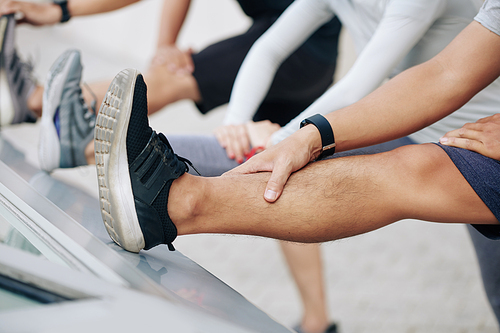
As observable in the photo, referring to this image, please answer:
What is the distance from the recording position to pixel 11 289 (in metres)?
0.42

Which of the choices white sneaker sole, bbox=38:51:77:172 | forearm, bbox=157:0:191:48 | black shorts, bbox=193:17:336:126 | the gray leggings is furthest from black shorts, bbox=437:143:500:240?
forearm, bbox=157:0:191:48

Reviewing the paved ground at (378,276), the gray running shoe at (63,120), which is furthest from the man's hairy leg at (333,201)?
the gray running shoe at (63,120)

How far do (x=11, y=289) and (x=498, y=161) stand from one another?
0.75 meters

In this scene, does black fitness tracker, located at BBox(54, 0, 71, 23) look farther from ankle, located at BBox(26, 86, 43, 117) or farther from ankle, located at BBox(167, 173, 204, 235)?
ankle, located at BBox(167, 173, 204, 235)

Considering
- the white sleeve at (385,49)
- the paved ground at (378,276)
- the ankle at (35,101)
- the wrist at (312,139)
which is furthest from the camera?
the paved ground at (378,276)

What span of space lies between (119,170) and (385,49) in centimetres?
62

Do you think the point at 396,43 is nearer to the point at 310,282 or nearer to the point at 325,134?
the point at 325,134

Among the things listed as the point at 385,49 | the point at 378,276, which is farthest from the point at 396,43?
the point at 378,276

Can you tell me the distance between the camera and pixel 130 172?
0.63m

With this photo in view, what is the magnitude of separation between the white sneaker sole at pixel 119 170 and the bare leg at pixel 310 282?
2.50 feet

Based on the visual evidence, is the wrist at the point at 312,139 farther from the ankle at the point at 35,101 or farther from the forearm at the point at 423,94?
the ankle at the point at 35,101

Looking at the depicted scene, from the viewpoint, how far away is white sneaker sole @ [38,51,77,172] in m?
1.03

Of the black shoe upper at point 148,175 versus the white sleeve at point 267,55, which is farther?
the white sleeve at point 267,55

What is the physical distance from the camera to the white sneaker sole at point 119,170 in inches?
24.5
